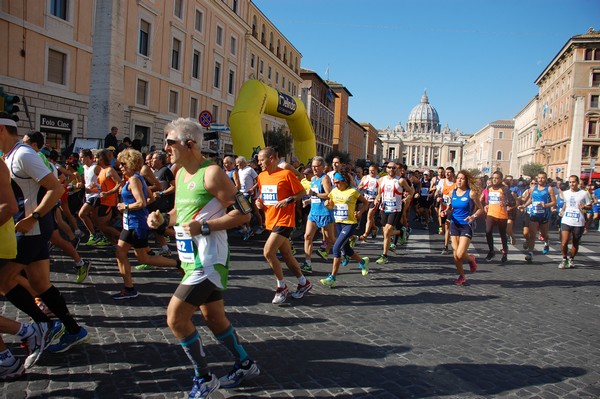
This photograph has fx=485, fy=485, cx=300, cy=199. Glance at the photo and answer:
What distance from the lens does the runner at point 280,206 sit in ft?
19.9

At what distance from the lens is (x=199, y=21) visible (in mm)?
33125

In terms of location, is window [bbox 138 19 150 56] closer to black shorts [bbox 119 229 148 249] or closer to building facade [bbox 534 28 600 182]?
black shorts [bbox 119 229 148 249]

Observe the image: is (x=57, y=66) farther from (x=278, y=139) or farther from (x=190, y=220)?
(x=278, y=139)

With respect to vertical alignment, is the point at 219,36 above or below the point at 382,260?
above

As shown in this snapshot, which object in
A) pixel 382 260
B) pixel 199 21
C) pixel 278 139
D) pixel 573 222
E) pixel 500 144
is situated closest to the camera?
pixel 382 260

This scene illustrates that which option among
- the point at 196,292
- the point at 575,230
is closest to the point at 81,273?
the point at 196,292

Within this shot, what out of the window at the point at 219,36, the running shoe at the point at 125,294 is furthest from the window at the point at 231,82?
the running shoe at the point at 125,294

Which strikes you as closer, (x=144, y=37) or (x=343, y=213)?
(x=343, y=213)

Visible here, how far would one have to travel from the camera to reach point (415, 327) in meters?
5.24

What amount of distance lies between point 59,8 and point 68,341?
20.7 meters

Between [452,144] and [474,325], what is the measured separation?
195836mm

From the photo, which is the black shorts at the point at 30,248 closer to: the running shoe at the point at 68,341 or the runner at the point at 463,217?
the running shoe at the point at 68,341

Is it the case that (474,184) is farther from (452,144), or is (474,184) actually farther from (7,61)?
(452,144)

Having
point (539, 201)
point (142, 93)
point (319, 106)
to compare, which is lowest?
point (539, 201)
